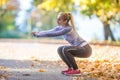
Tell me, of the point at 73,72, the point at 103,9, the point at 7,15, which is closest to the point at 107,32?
the point at 103,9

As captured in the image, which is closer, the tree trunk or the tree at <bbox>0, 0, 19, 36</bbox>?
the tree trunk

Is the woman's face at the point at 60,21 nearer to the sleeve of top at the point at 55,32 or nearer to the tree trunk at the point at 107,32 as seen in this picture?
the sleeve of top at the point at 55,32

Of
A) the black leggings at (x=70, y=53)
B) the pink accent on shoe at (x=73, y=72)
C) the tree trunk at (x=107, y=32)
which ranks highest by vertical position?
the tree trunk at (x=107, y=32)

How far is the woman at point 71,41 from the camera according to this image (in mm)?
11344

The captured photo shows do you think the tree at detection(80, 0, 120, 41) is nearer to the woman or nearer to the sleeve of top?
the woman

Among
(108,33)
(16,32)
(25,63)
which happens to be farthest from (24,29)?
(25,63)

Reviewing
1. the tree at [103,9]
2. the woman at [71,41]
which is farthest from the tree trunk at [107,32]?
the woman at [71,41]

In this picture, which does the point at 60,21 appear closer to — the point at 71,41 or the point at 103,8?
the point at 71,41

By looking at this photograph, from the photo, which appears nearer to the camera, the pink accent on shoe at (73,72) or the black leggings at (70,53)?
the pink accent on shoe at (73,72)

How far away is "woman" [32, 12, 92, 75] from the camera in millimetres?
11344

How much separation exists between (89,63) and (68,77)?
2.78 meters

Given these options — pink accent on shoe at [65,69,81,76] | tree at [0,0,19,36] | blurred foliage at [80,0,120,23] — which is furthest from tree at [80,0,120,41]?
tree at [0,0,19,36]

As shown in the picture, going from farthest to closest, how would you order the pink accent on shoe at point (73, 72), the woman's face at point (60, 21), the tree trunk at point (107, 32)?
the tree trunk at point (107, 32) → the woman's face at point (60, 21) → the pink accent on shoe at point (73, 72)

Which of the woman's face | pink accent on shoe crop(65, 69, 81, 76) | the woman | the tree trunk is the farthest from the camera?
the tree trunk
